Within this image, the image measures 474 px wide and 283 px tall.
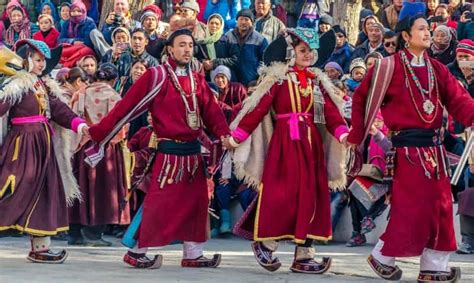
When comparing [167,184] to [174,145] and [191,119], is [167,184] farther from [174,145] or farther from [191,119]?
[191,119]

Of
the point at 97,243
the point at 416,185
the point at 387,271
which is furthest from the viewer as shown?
the point at 97,243

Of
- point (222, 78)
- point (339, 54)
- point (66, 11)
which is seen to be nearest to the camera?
point (222, 78)

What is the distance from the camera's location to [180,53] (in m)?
11.0

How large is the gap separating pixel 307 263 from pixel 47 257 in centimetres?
226

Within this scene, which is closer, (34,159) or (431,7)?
(34,159)

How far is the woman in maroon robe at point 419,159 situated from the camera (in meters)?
9.84

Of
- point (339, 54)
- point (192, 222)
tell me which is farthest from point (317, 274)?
point (339, 54)

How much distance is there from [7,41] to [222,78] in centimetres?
469

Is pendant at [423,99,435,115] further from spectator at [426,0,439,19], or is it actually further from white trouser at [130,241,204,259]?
spectator at [426,0,439,19]

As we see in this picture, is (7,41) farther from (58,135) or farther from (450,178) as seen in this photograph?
(450,178)

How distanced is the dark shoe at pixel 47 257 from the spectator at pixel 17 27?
7.11m

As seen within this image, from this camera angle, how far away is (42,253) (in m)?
11.2

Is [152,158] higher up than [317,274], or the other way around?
[152,158]

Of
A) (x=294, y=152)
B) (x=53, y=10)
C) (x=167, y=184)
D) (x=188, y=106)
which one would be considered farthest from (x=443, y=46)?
(x=53, y=10)
